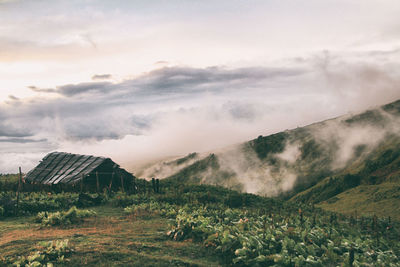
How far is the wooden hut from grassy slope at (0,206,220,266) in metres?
16.4

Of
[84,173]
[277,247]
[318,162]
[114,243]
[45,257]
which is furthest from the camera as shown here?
[318,162]

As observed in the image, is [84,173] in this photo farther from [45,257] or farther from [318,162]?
[318,162]

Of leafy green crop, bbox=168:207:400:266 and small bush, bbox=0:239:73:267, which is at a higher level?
small bush, bbox=0:239:73:267

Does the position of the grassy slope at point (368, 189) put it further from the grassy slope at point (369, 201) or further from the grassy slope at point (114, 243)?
the grassy slope at point (114, 243)

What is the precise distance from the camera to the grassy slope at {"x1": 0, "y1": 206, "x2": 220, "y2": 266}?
1201 centimetres

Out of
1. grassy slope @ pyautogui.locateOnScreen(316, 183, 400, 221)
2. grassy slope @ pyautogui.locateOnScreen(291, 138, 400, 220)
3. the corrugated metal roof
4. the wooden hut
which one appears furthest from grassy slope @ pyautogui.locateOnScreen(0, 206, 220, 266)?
grassy slope @ pyautogui.locateOnScreen(291, 138, 400, 220)

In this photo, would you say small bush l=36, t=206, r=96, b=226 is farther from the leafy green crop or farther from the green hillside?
the green hillside

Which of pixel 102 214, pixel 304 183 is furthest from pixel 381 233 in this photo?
pixel 304 183

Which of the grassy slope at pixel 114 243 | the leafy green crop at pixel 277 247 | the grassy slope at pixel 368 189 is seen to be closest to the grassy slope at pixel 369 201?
the grassy slope at pixel 368 189

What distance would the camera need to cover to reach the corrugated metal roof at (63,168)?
121 ft

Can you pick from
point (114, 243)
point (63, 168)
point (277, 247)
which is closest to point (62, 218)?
point (114, 243)

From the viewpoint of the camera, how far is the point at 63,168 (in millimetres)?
40688

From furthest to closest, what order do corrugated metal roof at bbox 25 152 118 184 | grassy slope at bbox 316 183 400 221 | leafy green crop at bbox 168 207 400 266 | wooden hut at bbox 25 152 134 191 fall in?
grassy slope at bbox 316 183 400 221 < corrugated metal roof at bbox 25 152 118 184 < wooden hut at bbox 25 152 134 191 < leafy green crop at bbox 168 207 400 266

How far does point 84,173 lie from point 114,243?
79.1ft
